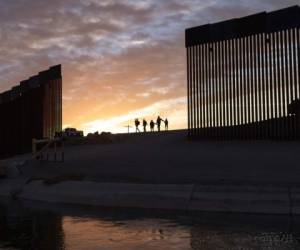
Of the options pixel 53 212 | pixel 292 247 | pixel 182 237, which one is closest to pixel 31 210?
pixel 53 212

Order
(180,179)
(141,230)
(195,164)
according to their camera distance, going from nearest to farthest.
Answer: (141,230) < (180,179) < (195,164)

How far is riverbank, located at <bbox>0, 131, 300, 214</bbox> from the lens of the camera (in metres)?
18.9

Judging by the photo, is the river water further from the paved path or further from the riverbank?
the paved path

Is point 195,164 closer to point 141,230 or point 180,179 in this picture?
point 180,179

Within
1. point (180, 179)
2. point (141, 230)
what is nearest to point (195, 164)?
point (180, 179)

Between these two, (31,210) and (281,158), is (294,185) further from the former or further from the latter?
(31,210)

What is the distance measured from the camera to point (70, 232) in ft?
49.4

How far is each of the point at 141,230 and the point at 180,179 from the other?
300 inches

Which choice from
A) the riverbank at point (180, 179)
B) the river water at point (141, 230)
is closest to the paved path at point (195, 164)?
the riverbank at point (180, 179)

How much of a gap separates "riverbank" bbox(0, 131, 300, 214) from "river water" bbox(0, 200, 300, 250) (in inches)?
40.5

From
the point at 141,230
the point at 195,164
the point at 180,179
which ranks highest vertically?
the point at 195,164

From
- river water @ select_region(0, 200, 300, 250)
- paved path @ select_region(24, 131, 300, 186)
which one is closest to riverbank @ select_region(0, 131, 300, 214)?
paved path @ select_region(24, 131, 300, 186)

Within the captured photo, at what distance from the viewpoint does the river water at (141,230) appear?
1301 centimetres

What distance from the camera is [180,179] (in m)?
22.6
